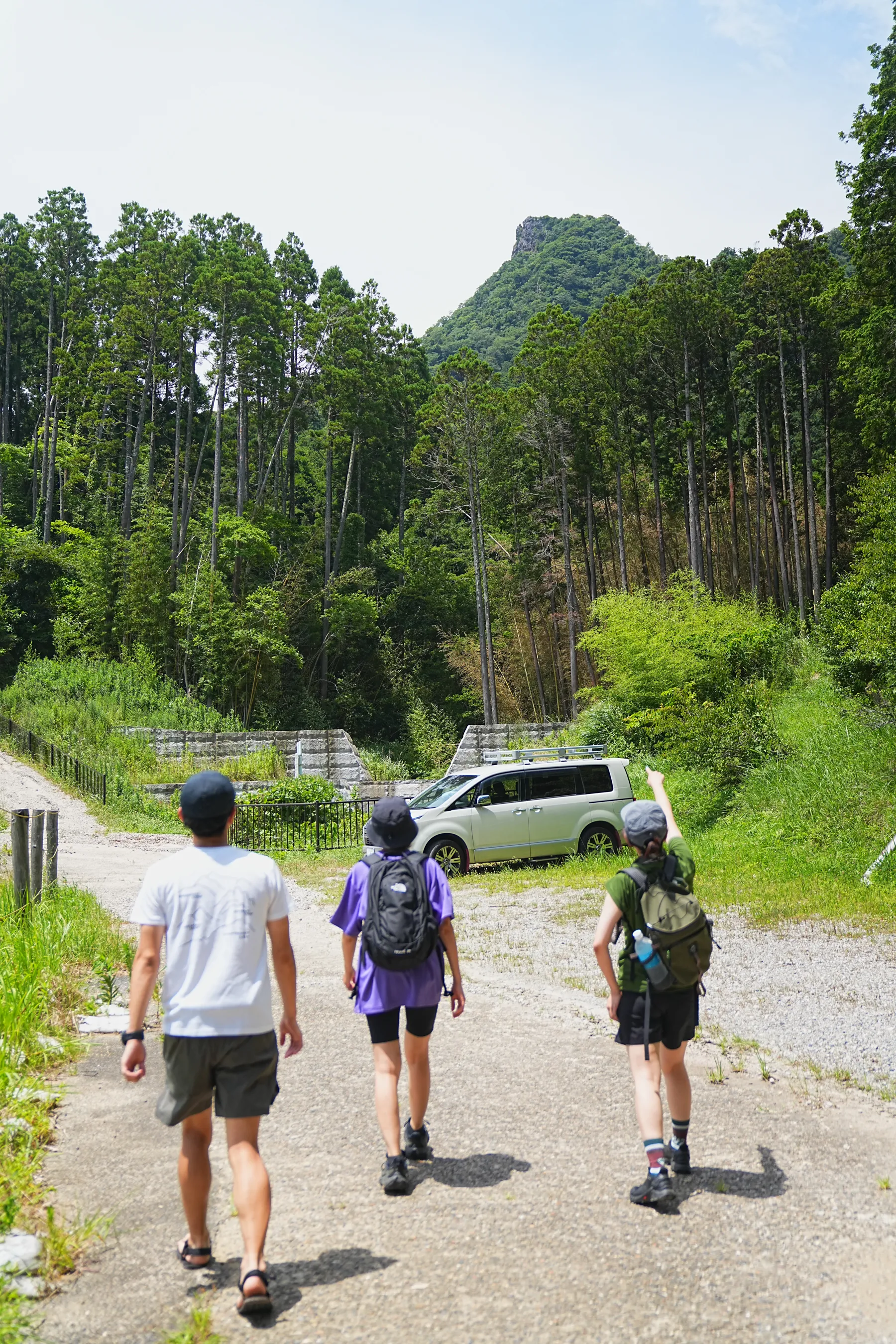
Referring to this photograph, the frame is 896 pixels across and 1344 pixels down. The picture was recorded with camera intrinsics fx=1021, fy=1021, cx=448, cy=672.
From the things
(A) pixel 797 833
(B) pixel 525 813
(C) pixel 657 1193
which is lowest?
(C) pixel 657 1193

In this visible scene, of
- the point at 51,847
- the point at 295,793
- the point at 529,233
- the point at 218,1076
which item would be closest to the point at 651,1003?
the point at 218,1076

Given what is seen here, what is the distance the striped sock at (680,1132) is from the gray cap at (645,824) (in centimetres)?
109

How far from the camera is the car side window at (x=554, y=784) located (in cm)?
1440

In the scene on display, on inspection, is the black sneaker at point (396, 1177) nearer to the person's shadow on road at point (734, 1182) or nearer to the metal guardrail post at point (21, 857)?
the person's shadow on road at point (734, 1182)

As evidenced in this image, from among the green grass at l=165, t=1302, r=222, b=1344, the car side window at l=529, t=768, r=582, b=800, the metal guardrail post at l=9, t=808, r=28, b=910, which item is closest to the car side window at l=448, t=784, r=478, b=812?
the car side window at l=529, t=768, r=582, b=800

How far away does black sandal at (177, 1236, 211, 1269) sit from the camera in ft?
10.9

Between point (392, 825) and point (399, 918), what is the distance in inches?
14.4

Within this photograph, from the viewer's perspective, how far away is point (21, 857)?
26.8ft

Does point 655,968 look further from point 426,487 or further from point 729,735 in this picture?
point 426,487

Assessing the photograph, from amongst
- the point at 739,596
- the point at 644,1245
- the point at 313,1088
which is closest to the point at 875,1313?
the point at 644,1245

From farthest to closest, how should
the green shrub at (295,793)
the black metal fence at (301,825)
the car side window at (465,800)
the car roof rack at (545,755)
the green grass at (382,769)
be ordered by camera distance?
the green grass at (382,769) < the green shrub at (295,793) < the black metal fence at (301,825) < the car roof rack at (545,755) < the car side window at (465,800)

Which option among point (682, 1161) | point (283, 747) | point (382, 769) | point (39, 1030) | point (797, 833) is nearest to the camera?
point (682, 1161)

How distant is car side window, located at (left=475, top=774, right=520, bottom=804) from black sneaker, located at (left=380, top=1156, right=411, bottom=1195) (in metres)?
10.3

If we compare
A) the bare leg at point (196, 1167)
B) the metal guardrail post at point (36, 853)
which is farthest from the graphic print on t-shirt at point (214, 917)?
the metal guardrail post at point (36, 853)
